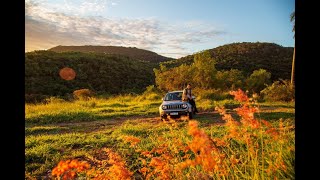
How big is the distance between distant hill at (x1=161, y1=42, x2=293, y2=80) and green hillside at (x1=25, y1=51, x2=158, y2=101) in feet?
52.3

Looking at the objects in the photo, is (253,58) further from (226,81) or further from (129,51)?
(129,51)

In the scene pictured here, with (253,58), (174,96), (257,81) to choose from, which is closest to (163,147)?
(174,96)

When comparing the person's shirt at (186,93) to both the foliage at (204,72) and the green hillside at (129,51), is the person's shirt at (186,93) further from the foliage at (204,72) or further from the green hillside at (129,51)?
the green hillside at (129,51)

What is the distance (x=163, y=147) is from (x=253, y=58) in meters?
86.6

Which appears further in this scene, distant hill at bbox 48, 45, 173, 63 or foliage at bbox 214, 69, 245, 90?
distant hill at bbox 48, 45, 173, 63

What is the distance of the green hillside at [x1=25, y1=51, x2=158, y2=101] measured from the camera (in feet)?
178

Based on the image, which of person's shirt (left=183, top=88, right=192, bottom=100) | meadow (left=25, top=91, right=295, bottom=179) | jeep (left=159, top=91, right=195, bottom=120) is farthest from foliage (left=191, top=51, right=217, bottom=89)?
jeep (left=159, top=91, right=195, bottom=120)

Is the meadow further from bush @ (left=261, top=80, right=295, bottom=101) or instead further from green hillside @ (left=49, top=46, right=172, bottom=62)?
green hillside @ (left=49, top=46, right=172, bottom=62)

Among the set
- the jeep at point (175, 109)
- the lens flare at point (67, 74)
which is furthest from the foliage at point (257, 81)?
the jeep at point (175, 109)
